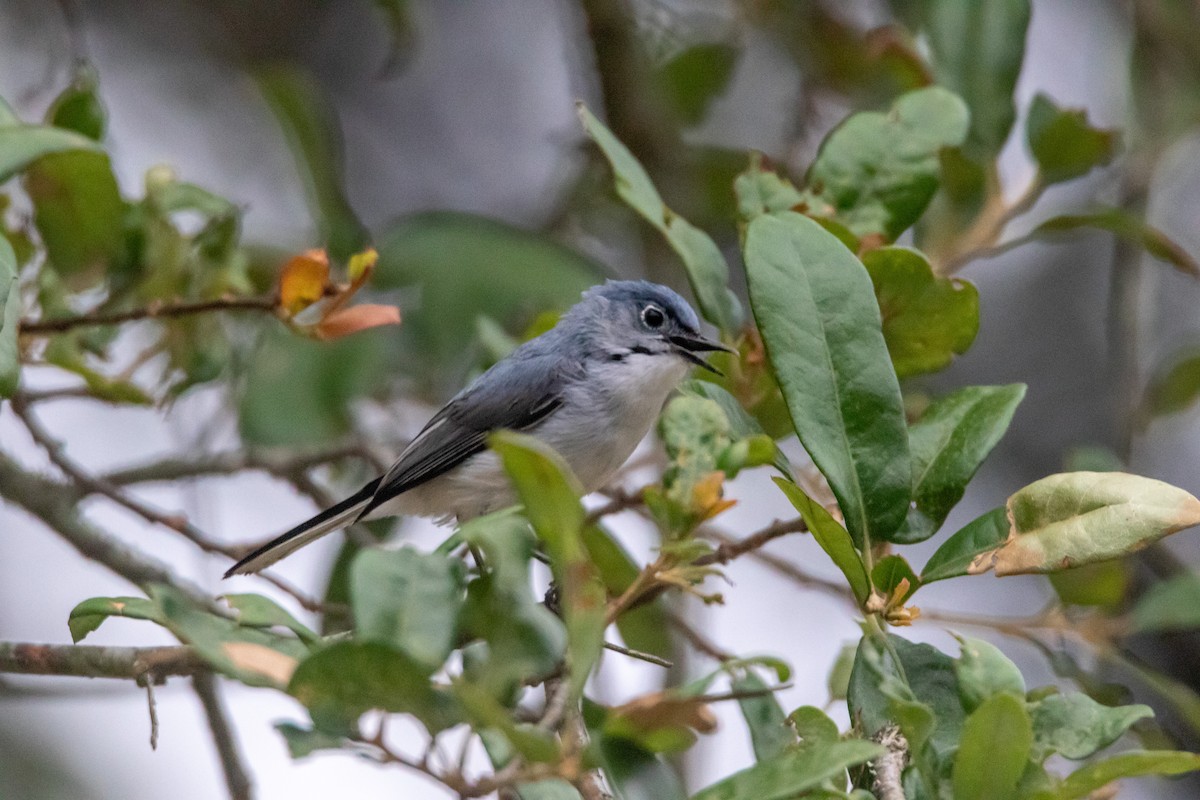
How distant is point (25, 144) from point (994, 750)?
1.62 m

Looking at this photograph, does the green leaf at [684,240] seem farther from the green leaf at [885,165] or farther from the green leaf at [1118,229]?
the green leaf at [1118,229]

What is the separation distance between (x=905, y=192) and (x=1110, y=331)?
1877 mm

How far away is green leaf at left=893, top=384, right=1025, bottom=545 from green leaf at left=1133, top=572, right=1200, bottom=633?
107cm

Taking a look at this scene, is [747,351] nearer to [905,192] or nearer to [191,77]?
[905,192]

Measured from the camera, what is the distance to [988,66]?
2.91 metres

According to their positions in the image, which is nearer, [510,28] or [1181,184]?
[1181,184]

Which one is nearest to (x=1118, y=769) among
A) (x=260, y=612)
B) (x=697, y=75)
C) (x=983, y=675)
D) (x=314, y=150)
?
(x=983, y=675)

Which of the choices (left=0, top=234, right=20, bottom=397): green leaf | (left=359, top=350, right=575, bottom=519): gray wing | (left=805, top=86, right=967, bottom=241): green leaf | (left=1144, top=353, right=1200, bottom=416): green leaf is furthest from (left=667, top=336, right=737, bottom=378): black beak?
(left=0, top=234, right=20, bottom=397): green leaf

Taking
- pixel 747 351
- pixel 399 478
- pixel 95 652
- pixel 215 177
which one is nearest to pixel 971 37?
pixel 747 351

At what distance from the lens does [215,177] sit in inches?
239

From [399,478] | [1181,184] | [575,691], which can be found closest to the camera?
[575,691]

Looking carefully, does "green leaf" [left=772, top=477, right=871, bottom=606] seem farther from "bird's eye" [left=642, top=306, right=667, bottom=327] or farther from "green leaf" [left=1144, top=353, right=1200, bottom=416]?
"green leaf" [left=1144, top=353, right=1200, bottom=416]

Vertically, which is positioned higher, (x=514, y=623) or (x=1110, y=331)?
(x=514, y=623)

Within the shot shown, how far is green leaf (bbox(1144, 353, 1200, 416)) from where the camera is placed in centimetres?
338
